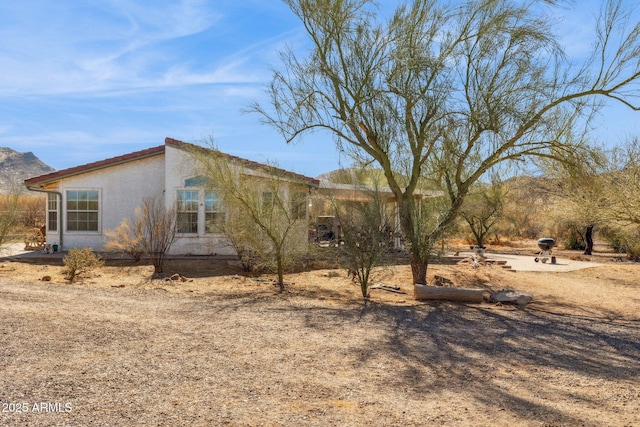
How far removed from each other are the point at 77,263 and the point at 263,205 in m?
4.78

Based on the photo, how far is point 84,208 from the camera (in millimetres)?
19250

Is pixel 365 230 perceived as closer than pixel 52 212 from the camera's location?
Yes

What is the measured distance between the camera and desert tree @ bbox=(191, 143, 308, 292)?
41.3 ft

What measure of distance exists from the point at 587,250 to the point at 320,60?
2077 centimetres

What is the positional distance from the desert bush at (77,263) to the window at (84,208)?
217 inches

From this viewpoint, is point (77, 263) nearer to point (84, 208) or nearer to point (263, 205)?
point (263, 205)

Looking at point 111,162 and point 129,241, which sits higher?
point 111,162

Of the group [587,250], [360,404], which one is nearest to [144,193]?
[360,404]

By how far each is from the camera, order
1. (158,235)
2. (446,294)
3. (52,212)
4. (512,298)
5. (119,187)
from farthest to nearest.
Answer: (52,212), (119,187), (158,235), (512,298), (446,294)

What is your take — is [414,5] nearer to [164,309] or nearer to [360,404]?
[164,309]

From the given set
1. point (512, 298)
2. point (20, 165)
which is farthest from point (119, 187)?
point (20, 165)

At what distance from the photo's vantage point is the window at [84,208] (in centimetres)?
1923

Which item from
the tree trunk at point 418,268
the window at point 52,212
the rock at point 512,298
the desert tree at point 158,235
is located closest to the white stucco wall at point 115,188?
the window at point 52,212

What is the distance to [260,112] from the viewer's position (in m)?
12.7
